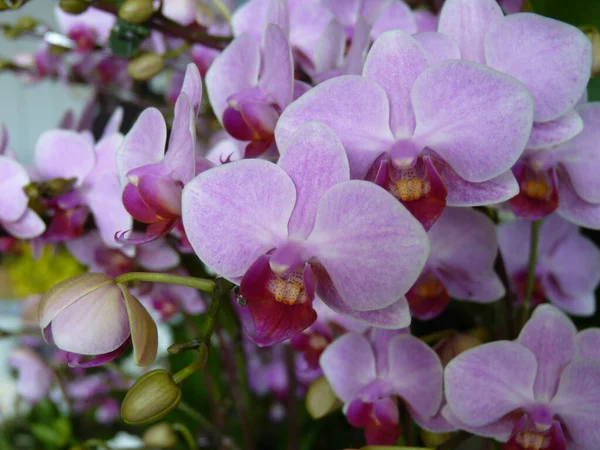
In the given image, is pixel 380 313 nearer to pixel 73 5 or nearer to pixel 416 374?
pixel 416 374

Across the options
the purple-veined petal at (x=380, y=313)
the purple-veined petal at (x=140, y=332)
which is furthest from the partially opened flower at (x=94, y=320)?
the purple-veined petal at (x=380, y=313)

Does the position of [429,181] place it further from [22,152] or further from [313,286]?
[22,152]

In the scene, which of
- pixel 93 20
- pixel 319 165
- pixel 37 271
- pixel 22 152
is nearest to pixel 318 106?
pixel 319 165

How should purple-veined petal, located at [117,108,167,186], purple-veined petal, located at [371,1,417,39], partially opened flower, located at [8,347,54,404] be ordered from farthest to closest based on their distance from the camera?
partially opened flower, located at [8,347,54,404] < purple-veined petal, located at [371,1,417,39] < purple-veined petal, located at [117,108,167,186]

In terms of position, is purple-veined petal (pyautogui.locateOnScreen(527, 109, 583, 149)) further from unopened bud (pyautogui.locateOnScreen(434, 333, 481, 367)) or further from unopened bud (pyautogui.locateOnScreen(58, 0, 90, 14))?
unopened bud (pyautogui.locateOnScreen(58, 0, 90, 14))

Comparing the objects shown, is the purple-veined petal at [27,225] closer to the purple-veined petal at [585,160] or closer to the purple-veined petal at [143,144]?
the purple-veined petal at [143,144]

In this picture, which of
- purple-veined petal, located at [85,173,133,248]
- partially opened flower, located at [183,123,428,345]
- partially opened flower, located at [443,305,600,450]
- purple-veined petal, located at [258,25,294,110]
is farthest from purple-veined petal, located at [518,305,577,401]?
purple-veined petal, located at [85,173,133,248]
